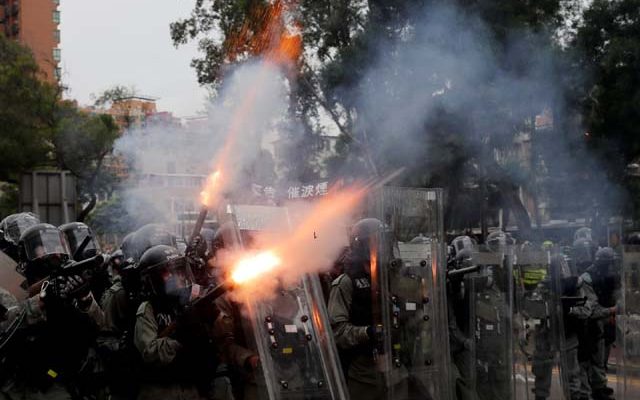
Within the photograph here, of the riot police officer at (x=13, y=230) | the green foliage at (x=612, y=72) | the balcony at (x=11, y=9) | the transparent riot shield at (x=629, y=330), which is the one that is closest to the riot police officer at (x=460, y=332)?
the transparent riot shield at (x=629, y=330)

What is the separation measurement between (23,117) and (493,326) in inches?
716

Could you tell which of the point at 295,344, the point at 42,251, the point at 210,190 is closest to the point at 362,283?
the point at 295,344

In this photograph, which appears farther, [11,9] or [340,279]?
[11,9]

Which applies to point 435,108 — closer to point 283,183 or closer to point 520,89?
point 520,89

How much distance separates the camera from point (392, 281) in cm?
573

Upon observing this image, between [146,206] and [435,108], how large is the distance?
5.83 m

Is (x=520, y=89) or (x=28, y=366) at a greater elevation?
(x=520, y=89)

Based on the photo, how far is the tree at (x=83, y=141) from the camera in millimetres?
23562

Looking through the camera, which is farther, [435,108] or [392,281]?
[435,108]

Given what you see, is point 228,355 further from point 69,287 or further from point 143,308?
point 69,287

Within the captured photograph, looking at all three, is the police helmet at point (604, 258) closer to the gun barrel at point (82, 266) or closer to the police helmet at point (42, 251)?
the police helmet at point (42, 251)

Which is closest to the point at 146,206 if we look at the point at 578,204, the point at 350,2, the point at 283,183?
the point at 283,183

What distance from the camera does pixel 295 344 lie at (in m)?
4.96

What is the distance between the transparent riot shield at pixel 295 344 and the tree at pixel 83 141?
19.1m
